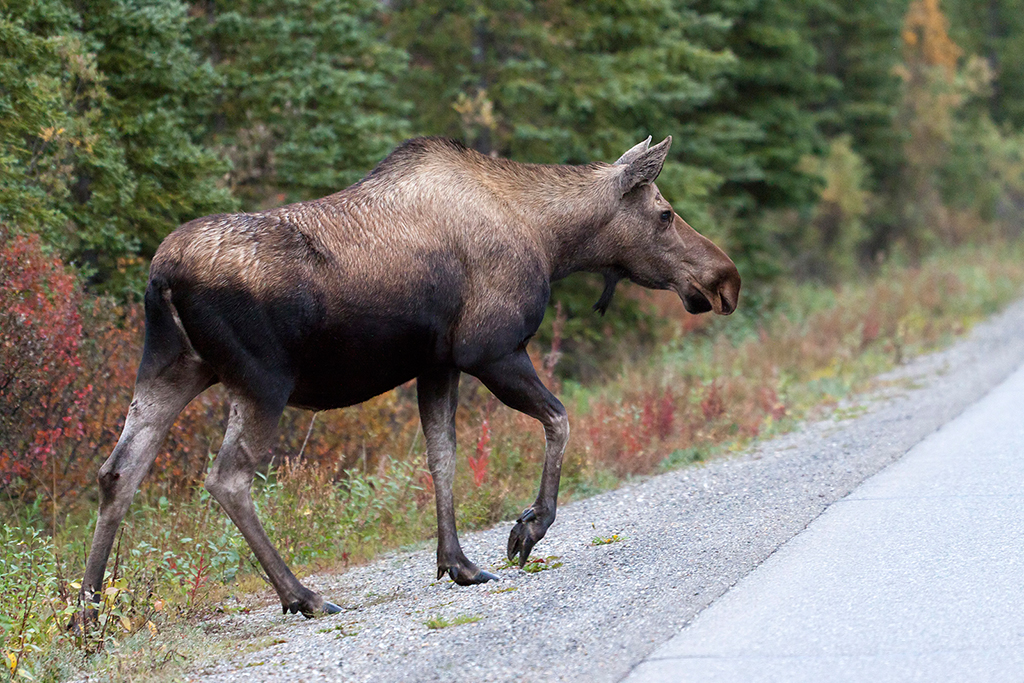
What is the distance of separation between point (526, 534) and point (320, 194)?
7672 mm

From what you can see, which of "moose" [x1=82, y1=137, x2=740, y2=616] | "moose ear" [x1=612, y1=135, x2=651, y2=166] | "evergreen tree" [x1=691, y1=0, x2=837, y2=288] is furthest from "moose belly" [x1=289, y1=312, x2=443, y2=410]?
"evergreen tree" [x1=691, y1=0, x2=837, y2=288]

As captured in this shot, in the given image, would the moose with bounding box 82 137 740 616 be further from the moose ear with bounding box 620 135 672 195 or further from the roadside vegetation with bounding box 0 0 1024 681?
the roadside vegetation with bounding box 0 0 1024 681

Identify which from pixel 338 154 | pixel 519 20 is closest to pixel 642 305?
pixel 519 20

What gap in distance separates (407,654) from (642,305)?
1214 centimetres

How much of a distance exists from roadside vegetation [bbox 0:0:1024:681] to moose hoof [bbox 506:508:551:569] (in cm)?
18

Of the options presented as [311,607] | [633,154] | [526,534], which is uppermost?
[633,154]

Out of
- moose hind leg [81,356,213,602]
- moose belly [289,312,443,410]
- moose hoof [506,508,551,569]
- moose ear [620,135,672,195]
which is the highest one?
moose ear [620,135,672,195]

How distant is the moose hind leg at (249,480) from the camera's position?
227 inches

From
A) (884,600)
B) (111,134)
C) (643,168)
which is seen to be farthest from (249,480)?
(111,134)

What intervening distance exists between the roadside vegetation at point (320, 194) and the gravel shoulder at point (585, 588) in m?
0.31

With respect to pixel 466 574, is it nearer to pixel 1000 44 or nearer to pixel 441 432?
pixel 441 432

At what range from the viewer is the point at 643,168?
682 centimetres

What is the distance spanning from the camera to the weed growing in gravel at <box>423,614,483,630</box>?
16.8 ft

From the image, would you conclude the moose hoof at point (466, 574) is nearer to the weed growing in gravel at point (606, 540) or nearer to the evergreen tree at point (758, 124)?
the weed growing in gravel at point (606, 540)
